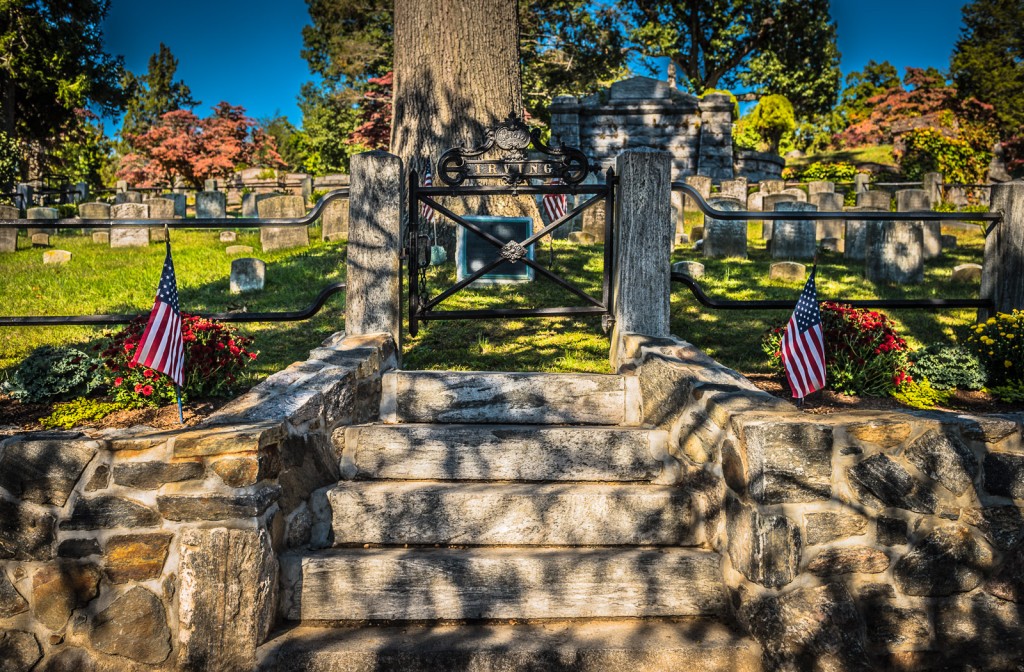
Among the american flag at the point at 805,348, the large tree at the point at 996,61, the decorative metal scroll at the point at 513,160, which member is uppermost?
the large tree at the point at 996,61

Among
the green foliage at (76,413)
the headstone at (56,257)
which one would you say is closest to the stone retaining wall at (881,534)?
the green foliage at (76,413)

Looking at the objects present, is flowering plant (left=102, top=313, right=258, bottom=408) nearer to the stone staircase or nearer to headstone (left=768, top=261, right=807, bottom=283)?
the stone staircase

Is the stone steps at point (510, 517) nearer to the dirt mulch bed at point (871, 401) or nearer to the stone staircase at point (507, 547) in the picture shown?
the stone staircase at point (507, 547)

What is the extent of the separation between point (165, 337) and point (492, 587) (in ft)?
6.73

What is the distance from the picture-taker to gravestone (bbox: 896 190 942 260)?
11.9m

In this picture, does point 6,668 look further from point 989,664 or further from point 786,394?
point 786,394

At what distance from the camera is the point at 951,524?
318 centimetres

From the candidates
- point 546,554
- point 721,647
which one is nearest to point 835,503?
point 721,647

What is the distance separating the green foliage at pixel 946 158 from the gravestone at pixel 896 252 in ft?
55.2

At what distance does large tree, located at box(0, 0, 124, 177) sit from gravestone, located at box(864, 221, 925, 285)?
27.6 metres

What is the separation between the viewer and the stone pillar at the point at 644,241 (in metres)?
4.90

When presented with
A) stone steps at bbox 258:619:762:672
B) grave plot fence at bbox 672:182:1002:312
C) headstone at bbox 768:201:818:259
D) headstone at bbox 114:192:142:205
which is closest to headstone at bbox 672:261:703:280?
headstone at bbox 768:201:818:259

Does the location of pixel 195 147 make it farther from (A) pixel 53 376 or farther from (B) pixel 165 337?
(B) pixel 165 337

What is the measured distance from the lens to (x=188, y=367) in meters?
4.55
